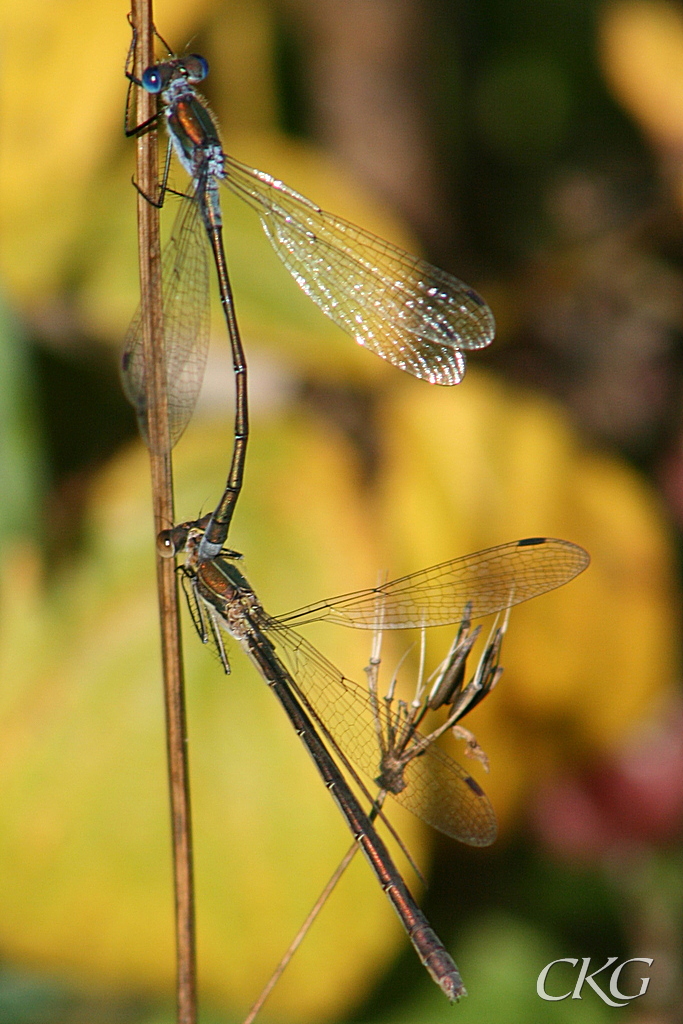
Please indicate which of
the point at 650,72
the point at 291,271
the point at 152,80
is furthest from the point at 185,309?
the point at 650,72

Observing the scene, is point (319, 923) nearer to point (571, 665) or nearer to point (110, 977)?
point (110, 977)

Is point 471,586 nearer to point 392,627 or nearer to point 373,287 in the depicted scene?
point 392,627

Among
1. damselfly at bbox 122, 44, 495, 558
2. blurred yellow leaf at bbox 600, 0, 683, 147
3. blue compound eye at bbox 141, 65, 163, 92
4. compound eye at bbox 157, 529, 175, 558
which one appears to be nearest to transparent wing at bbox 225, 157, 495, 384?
damselfly at bbox 122, 44, 495, 558

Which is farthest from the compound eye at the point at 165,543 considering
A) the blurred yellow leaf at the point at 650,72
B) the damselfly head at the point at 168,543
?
the blurred yellow leaf at the point at 650,72

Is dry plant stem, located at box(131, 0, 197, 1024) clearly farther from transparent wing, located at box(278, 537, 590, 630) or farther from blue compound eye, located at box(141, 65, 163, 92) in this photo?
transparent wing, located at box(278, 537, 590, 630)

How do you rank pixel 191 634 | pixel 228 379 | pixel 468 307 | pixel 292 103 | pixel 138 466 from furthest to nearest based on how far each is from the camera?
pixel 292 103, pixel 228 379, pixel 138 466, pixel 191 634, pixel 468 307

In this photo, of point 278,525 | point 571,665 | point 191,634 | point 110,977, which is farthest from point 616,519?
point 110,977
